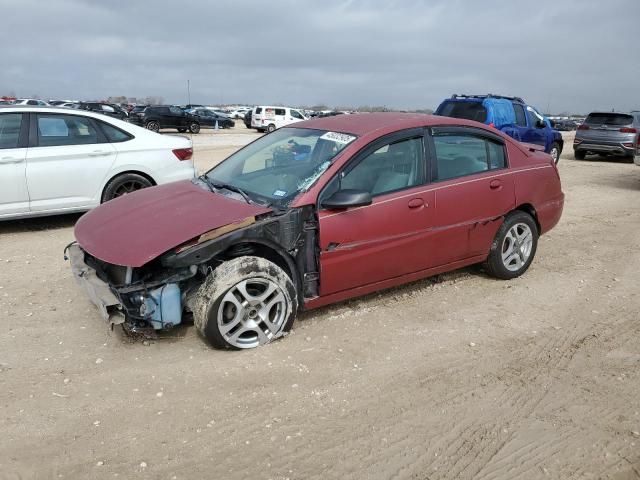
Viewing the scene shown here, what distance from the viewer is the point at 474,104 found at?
12727 mm

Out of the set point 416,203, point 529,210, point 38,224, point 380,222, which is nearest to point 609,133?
point 529,210

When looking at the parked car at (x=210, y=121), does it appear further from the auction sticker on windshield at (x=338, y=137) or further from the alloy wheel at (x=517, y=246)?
the auction sticker on windshield at (x=338, y=137)

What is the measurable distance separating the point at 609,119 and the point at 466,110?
6.33 meters

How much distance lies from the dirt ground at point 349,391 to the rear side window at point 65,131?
2202 millimetres

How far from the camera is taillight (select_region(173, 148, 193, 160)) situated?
7389mm

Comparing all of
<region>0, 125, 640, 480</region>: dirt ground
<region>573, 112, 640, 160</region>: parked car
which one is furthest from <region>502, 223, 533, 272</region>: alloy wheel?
<region>573, 112, 640, 160</region>: parked car

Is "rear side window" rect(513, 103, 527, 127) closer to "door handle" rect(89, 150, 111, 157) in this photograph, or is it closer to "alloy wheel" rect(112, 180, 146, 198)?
"alloy wheel" rect(112, 180, 146, 198)

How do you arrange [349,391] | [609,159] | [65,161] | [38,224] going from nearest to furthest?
[349,391] → [65,161] → [38,224] → [609,159]

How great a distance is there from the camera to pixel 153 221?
3828 millimetres

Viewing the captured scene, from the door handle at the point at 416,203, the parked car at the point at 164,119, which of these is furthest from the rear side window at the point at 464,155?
the parked car at the point at 164,119

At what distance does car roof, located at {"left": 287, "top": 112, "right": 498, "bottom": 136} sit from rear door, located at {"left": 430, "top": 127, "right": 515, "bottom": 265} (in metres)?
0.12

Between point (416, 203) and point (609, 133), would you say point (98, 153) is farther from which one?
point (609, 133)

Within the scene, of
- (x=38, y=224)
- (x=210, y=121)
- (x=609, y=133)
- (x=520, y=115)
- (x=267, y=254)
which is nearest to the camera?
(x=267, y=254)

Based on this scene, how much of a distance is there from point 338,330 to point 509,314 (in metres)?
1.51
